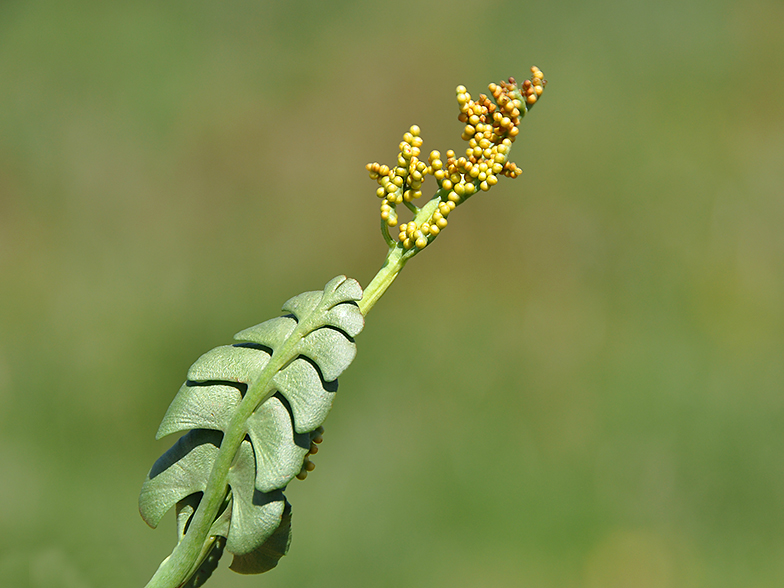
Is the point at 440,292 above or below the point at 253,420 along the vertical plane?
above

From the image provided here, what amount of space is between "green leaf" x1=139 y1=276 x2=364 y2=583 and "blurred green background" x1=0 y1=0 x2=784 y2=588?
1.71m

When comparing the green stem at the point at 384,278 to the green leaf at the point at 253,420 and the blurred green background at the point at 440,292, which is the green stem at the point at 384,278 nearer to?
the green leaf at the point at 253,420

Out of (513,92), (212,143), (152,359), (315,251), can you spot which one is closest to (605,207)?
(315,251)

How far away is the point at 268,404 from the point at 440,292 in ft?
8.65

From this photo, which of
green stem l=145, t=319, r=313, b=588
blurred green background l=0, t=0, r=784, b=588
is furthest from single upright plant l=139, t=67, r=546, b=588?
A: blurred green background l=0, t=0, r=784, b=588

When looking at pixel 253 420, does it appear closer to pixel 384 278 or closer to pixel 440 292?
pixel 384 278

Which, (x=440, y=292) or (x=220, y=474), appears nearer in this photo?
(x=220, y=474)

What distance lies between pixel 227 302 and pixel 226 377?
2.41m

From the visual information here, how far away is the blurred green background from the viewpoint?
2586 mm

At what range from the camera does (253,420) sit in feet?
1.81

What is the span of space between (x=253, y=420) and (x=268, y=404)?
18 mm

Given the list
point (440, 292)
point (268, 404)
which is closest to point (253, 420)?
point (268, 404)

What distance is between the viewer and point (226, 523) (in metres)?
0.57

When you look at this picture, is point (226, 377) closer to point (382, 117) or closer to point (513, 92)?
point (513, 92)
